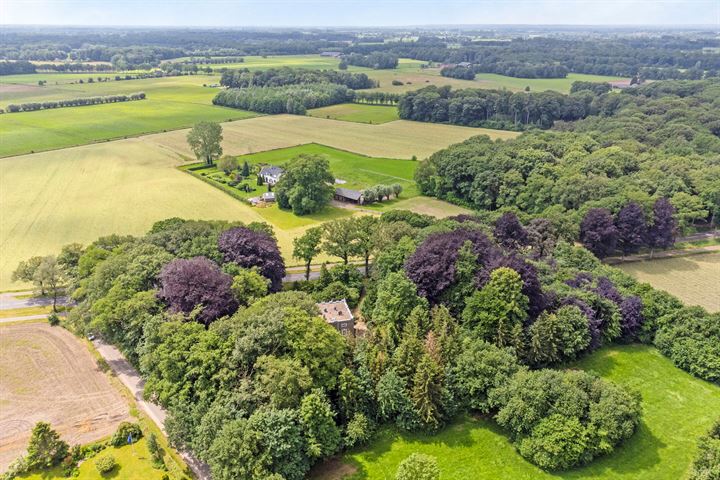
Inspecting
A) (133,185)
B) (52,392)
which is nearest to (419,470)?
(52,392)

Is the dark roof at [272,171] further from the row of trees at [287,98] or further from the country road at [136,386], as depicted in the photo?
the row of trees at [287,98]

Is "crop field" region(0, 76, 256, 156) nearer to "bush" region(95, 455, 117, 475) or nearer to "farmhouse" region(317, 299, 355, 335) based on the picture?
"farmhouse" region(317, 299, 355, 335)

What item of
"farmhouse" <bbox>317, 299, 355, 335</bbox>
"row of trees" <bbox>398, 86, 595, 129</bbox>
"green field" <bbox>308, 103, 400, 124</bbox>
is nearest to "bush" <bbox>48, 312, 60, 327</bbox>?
"farmhouse" <bbox>317, 299, 355, 335</bbox>

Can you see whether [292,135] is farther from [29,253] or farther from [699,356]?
[699,356]

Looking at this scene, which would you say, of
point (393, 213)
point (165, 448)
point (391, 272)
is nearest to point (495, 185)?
point (393, 213)

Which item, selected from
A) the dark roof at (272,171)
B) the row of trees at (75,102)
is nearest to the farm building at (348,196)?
the dark roof at (272,171)
